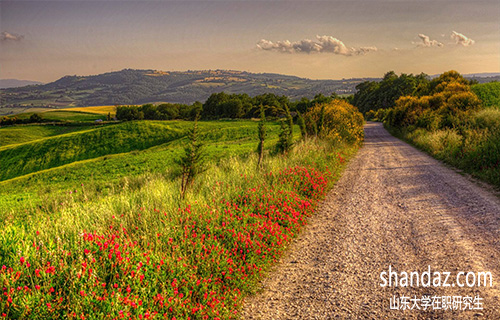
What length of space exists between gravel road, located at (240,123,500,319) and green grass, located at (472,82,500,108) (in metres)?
31.9

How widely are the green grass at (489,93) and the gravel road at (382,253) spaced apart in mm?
31864

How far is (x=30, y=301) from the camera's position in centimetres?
341

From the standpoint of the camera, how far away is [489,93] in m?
36.5

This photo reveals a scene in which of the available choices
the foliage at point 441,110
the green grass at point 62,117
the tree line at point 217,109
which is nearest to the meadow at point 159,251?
the foliage at point 441,110

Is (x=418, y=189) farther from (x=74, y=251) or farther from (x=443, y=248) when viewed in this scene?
(x=74, y=251)

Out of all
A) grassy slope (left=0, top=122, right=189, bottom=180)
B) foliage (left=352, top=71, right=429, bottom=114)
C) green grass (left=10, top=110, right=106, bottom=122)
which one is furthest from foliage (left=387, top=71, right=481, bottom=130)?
green grass (left=10, top=110, right=106, bottom=122)

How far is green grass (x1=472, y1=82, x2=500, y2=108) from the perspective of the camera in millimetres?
33650

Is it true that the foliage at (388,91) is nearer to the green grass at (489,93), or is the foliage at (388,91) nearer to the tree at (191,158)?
the green grass at (489,93)

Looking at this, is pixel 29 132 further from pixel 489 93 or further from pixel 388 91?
pixel 388 91

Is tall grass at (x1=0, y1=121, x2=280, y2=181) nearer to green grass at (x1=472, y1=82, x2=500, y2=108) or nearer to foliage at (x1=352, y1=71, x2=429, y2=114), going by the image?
green grass at (x1=472, y1=82, x2=500, y2=108)

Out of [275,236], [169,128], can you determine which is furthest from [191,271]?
[169,128]

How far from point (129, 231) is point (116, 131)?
54.3 metres

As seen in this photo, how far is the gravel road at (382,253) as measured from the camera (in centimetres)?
446

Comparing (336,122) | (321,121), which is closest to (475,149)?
(321,121)
